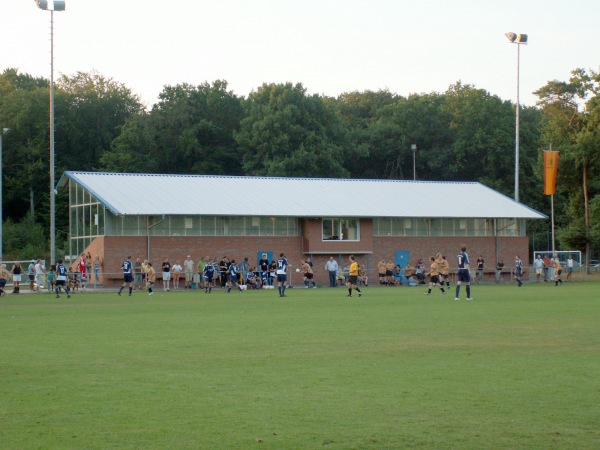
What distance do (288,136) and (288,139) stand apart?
392mm

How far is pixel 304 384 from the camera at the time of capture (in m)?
12.7

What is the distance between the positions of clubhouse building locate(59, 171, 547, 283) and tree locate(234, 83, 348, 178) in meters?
17.7

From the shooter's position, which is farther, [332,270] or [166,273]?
[332,270]

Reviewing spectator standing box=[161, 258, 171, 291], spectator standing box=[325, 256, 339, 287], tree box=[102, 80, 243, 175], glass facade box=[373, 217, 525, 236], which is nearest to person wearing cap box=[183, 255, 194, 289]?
spectator standing box=[161, 258, 171, 291]

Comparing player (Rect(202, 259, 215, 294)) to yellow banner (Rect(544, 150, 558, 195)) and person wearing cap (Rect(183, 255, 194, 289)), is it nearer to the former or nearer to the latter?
person wearing cap (Rect(183, 255, 194, 289))

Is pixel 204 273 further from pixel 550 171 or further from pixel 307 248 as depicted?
pixel 550 171

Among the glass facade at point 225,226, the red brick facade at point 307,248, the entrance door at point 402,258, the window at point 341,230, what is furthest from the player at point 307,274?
the entrance door at point 402,258

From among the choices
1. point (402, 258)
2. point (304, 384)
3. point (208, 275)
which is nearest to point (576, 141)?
point (402, 258)

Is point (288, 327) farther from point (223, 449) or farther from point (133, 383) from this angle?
point (223, 449)

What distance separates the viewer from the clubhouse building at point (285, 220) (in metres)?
56.5

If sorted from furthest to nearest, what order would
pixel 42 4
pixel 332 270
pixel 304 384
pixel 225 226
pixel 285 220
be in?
pixel 285 220, pixel 225 226, pixel 332 270, pixel 42 4, pixel 304 384

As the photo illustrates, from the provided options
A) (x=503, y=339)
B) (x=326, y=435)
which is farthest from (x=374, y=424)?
(x=503, y=339)

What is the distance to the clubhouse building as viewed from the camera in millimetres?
56500

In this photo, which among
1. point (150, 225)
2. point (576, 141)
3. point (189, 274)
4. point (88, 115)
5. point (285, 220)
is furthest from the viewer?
point (88, 115)
